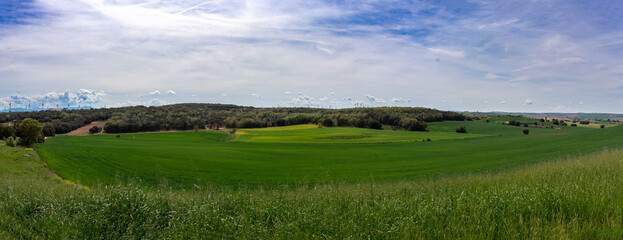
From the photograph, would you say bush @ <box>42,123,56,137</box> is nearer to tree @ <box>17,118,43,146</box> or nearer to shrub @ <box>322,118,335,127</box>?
tree @ <box>17,118,43,146</box>

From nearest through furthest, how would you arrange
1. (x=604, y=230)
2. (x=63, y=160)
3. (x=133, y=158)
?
(x=604, y=230), (x=63, y=160), (x=133, y=158)

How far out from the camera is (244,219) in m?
5.92

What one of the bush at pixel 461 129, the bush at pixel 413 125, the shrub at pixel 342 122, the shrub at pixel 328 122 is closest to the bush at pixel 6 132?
the shrub at pixel 328 122

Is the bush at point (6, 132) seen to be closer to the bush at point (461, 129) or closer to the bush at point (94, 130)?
the bush at point (94, 130)

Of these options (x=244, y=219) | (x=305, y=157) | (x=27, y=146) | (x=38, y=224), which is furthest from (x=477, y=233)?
(x=27, y=146)

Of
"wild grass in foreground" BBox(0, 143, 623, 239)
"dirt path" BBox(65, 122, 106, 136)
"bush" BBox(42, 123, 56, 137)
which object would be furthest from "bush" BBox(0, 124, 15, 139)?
"wild grass in foreground" BBox(0, 143, 623, 239)

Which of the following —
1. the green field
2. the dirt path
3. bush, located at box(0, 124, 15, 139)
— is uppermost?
bush, located at box(0, 124, 15, 139)

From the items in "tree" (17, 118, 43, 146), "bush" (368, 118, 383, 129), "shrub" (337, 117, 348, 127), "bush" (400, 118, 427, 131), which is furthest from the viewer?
"shrub" (337, 117, 348, 127)

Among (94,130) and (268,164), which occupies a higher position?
(94,130)

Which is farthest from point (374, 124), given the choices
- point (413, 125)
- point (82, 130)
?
point (82, 130)

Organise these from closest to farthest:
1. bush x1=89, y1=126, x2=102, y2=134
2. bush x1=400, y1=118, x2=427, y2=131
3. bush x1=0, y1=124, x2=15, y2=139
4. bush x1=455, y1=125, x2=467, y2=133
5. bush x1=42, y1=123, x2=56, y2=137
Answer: bush x1=0, y1=124, x2=15, y2=139, bush x1=42, y1=123, x2=56, y2=137, bush x1=89, y1=126, x2=102, y2=134, bush x1=455, y1=125, x2=467, y2=133, bush x1=400, y1=118, x2=427, y2=131

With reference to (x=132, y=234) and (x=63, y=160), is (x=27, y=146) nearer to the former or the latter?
(x=63, y=160)

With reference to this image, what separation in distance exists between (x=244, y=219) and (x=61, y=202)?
4.91m

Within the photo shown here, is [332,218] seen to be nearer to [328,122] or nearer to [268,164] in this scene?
[268,164]
